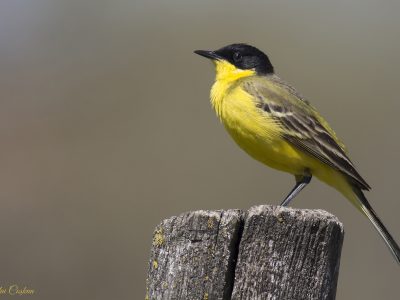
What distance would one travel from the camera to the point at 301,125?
29.0ft

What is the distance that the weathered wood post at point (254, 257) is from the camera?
5.28 meters

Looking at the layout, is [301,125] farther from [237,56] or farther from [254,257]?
[254,257]

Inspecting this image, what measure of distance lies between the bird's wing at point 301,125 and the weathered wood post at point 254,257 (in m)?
3.24

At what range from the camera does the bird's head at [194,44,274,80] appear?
388 inches

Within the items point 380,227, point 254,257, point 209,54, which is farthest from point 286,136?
point 254,257

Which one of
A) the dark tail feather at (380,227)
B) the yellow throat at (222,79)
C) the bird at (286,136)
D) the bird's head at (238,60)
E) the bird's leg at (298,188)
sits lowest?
the dark tail feather at (380,227)

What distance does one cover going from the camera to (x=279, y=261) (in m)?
5.29

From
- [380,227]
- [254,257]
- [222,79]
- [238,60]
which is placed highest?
[238,60]

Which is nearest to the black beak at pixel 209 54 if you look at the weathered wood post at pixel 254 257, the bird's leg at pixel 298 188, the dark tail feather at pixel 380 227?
the bird's leg at pixel 298 188

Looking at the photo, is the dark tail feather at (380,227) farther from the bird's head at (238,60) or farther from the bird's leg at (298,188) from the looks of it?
the bird's head at (238,60)

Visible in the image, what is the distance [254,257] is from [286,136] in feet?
11.4

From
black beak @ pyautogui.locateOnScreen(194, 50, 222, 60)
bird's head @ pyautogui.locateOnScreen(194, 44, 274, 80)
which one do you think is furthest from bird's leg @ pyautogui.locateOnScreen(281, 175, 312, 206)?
black beak @ pyautogui.locateOnScreen(194, 50, 222, 60)

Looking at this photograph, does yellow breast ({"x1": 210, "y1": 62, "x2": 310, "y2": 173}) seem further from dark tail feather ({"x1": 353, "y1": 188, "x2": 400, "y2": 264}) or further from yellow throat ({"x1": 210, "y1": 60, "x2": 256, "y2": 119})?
dark tail feather ({"x1": 353, "y1": 188, "x2": 400, "y2": 264})

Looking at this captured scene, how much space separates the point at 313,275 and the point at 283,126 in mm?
3558
